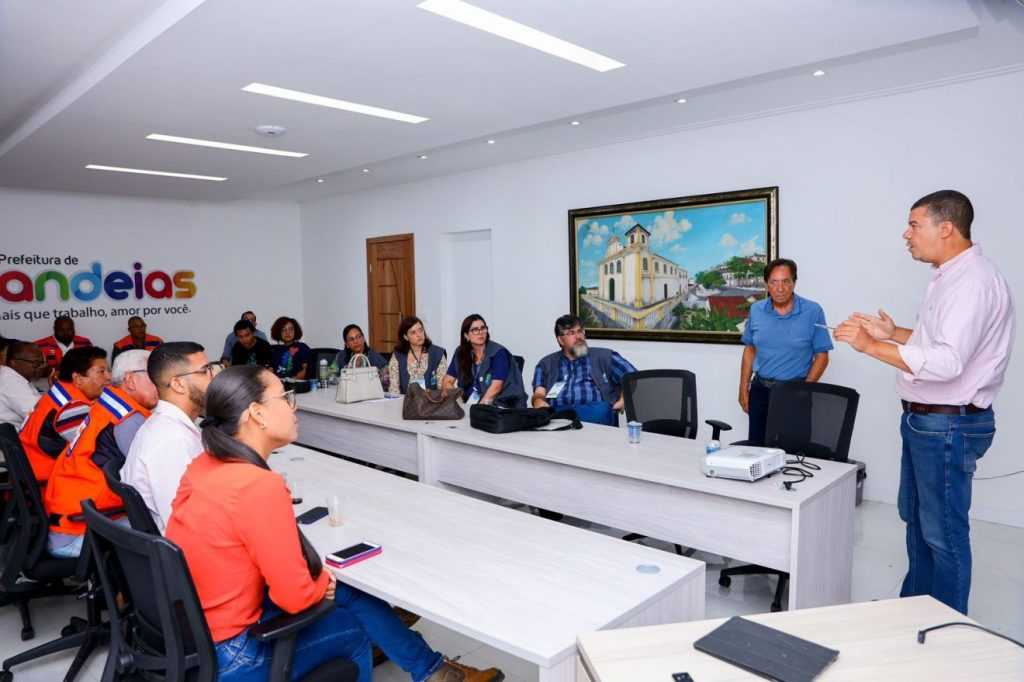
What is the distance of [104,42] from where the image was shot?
3.56m

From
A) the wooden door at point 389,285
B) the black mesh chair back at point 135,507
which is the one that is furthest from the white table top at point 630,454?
the wooden door at point 389,285

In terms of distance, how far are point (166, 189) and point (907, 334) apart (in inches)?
294

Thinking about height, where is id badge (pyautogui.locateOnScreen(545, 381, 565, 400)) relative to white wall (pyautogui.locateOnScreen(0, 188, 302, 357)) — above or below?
below

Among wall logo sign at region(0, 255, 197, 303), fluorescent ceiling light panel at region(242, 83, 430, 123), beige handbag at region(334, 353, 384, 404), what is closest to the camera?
fluorescent ceiling light panel at region(242, 83, 430, 123)

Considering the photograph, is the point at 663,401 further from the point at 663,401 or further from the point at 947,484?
the point at 947,484

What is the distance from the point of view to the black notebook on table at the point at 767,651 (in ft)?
4.48

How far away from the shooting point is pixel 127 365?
2.92 m

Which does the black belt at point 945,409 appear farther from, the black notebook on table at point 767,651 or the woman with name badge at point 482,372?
the woman with name badge at point 482,372

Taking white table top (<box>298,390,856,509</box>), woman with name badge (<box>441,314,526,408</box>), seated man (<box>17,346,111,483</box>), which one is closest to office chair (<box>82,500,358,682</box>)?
white table top (<box>298,390,856,509</box>)

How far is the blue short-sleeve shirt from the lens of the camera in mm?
4113

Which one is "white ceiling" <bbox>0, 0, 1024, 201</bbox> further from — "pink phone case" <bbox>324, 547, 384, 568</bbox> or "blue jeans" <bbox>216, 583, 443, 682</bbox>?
"blue jeans" <bbox>216, 583, 443, 682</bbox>

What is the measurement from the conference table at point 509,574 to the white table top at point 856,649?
0.14m

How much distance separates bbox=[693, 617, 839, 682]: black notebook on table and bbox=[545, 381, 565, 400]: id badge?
2.69m

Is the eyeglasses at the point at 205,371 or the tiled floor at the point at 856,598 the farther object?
the tiled floor at the point at 856,598
